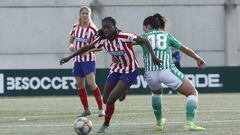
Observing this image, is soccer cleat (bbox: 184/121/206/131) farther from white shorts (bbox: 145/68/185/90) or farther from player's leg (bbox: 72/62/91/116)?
player's leg (bbox: 72/62/91/116)

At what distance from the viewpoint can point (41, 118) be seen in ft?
48.1

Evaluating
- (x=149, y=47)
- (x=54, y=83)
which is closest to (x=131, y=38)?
(x=149, y=47)

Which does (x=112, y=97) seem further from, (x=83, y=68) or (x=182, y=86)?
(x=83, y=68)

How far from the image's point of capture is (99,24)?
117 ft

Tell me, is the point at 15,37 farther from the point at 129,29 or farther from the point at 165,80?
the point at 165,80

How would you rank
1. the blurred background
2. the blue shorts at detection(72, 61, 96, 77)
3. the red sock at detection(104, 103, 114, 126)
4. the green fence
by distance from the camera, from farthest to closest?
the blurred background < the green fence < the blue shorts at detection(72, 61, 96, 77) < the red sock at detection(104, 103, 114, 126)

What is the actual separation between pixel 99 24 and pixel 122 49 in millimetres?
24266

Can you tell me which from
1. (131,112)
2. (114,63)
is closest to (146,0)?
(131,112)

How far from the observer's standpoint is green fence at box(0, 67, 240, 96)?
26.7 meters

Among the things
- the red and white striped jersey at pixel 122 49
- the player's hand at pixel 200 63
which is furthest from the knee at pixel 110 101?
the player's hand at pixel 200 63

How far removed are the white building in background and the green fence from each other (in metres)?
8.47

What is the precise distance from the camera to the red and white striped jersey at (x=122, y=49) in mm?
11312

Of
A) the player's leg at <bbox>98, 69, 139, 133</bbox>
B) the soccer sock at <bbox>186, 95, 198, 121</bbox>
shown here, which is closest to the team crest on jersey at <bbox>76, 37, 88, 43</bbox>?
the player's leg at <bbox>98, 69, 139, 133</bbox>

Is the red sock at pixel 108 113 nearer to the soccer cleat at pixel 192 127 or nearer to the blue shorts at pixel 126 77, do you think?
the blue shorts at pixel 126 77
